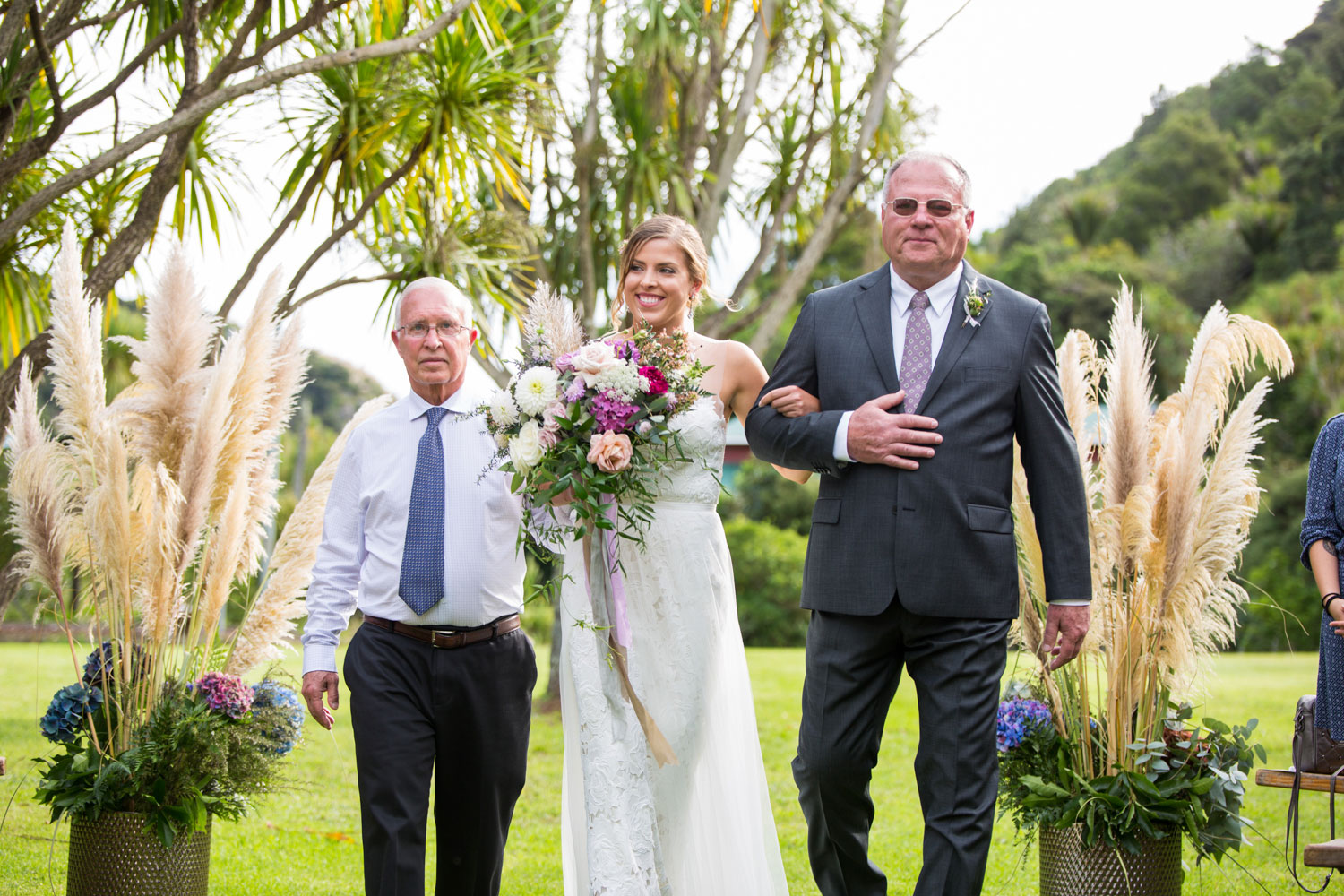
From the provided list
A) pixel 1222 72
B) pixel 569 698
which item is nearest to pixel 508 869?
pixel 569 698

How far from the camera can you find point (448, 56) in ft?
24.3

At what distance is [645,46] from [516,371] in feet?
22.7

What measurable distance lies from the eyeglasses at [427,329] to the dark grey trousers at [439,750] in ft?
2.99

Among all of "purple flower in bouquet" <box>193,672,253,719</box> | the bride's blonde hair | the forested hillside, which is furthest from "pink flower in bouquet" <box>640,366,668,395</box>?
the forested hillside

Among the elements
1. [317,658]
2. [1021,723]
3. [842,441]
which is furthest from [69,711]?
[1021,723]

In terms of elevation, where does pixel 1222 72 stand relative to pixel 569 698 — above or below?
above

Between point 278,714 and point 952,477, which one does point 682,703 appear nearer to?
point 952,477

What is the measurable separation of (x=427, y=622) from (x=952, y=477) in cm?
156

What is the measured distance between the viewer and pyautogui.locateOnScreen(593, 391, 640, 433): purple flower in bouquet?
346 centimetres

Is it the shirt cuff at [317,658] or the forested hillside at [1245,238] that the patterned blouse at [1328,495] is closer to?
the shirt cuff at [317,658]

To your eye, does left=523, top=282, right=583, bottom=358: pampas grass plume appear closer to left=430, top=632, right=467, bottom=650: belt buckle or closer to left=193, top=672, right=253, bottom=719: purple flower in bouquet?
left=430, top=632, right=467, bottom=650: belt buckle

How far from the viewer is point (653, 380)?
11.6 ft

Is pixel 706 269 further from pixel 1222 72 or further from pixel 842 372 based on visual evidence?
pixel 1222 72

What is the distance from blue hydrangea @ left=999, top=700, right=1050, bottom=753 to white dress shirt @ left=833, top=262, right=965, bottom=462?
1589 millimetres
